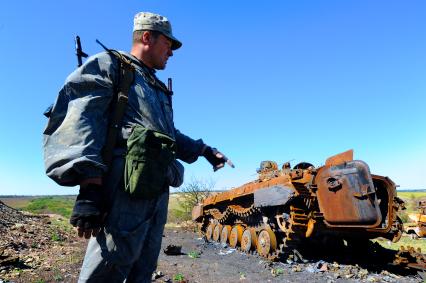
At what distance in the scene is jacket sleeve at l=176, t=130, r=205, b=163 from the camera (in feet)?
9.52

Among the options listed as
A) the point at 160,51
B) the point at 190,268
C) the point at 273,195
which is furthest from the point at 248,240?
the point at 160,51

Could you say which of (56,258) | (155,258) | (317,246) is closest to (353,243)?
(317,246)

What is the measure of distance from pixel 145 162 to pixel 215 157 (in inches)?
37.2

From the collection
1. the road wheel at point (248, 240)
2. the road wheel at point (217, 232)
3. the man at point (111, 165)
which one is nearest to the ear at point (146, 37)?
the man at point (111, 165)

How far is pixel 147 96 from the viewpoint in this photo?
2379mm

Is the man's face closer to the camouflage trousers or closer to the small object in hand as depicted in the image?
the camouflage trousers

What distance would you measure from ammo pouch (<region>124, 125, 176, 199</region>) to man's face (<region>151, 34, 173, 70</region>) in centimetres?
62

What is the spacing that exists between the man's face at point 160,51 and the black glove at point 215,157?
74 cm

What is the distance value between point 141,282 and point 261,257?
8.13m

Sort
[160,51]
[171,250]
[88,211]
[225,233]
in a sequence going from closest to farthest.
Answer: [88,211] → [160,51] → [171,250] → [225,233]

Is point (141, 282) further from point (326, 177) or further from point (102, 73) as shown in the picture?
point (326, 177)

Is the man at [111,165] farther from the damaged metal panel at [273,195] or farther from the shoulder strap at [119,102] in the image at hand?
the damaged metal panel at [273,195]

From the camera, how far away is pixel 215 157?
2959 millimetres

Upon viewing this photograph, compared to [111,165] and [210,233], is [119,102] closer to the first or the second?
[111,165]
